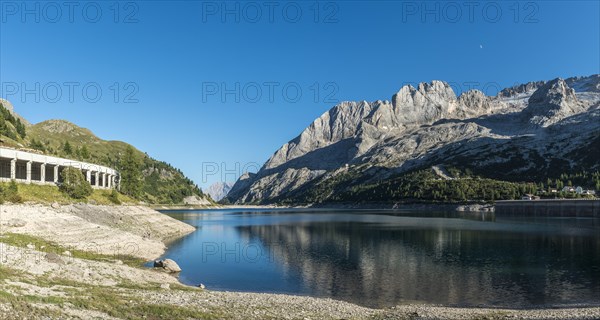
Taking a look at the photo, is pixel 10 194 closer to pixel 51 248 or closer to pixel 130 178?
pixel 51 248

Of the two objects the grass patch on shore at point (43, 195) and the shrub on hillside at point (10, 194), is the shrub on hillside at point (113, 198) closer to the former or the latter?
the grass patch on shore at point (43, 195)

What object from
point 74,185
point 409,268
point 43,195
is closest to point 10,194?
point 43,195

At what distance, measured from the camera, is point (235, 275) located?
54.7m

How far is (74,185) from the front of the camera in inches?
3649

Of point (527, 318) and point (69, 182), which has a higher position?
point (69, 182)

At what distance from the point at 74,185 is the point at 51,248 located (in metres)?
49.3

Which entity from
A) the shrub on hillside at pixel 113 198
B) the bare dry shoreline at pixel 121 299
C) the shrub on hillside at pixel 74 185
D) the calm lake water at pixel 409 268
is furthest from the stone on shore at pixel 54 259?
the shrub on hillside at pixel 113 198

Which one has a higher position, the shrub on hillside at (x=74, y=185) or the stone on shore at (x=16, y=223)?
the shrub on hillside at (x=74, y=185)

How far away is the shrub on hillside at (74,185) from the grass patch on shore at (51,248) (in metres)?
41.5

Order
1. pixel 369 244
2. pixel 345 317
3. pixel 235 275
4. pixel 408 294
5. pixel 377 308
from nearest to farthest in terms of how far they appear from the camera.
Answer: pixel 345 317
pixel 377 308
pixel 408 294
pixel 235 275
pixel 369 244

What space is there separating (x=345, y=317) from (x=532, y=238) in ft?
275

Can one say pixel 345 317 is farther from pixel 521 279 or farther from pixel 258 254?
pixel 258 254

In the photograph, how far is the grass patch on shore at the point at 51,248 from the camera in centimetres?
4540

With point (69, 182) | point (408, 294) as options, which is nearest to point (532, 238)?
point (408, 294)
